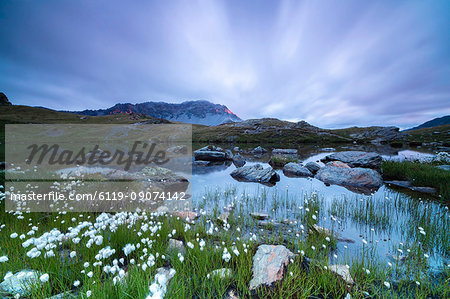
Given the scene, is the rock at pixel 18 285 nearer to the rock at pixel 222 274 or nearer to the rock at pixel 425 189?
the rock at pixel 222 274

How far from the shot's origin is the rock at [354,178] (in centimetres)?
1418

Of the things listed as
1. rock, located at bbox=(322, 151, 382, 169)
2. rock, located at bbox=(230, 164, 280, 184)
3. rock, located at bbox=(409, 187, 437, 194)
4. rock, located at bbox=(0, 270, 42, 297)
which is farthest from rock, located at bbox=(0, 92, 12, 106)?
rock, located at bbox=(409, 187, 437, 194)

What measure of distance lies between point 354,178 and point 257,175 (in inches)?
318

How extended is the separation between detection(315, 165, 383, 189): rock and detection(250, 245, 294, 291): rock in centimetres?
1360

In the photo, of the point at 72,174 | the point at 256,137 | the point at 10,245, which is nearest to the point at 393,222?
the point at 10,245

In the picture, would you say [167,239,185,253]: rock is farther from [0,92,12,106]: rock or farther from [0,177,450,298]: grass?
[0,92,12,106]: rock

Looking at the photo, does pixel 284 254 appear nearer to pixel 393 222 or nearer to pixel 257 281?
pixel 257 281

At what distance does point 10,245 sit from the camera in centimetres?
425

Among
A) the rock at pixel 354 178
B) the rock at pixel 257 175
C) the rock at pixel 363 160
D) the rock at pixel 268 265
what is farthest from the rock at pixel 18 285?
the rock at pixel 363 160

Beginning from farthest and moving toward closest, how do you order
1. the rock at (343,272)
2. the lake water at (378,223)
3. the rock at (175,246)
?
the lake water at (378,223), the rock at (175,246), the rock at (343,272)

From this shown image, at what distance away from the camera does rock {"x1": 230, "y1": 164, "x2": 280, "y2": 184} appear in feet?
53.6

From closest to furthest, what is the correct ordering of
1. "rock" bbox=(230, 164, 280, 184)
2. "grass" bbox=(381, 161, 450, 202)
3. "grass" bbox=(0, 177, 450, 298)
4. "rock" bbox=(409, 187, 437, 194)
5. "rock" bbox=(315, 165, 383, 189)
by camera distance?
"grass" bbox=(0, 177, 450, 298) → "grass" bbox=(381, 161, 450, 202) → "rock" bbox=(409, 187, 437, 194) → "rock" bbox=(315, 165, 383, 189) → "rock" bbox=(230, 164, 280, 184)

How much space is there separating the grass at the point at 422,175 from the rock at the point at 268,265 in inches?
524

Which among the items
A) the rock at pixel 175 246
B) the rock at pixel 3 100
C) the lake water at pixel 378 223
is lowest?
the lake water at pixel 378 223
